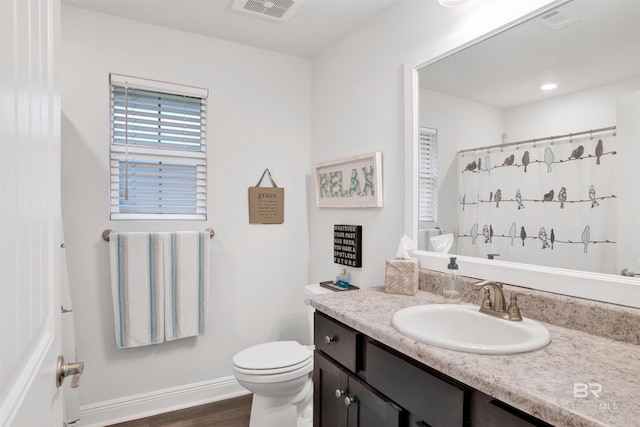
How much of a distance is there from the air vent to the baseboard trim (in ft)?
8.44

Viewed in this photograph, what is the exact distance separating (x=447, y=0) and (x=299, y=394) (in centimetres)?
201

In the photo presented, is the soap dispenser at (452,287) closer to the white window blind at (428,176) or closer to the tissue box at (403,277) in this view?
the tissue box at (403,277)

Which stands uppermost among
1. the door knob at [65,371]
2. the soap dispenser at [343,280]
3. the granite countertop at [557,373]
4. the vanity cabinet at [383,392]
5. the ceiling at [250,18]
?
the ceiling at [250,18]

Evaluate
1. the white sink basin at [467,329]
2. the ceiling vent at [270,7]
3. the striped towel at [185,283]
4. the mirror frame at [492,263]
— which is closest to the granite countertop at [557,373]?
the white sink basin at [467,329]

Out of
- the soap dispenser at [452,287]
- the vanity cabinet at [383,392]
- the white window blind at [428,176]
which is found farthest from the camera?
the white window blind at [428,176]

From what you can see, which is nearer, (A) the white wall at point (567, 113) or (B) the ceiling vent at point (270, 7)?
(A) the white wall at point (567, 113)

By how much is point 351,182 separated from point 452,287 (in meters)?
0.96

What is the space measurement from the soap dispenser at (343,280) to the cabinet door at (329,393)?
700 mm

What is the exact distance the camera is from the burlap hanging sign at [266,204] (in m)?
2.51

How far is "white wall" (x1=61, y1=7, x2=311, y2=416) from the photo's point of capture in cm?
204

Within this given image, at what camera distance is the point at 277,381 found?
178 centimetres

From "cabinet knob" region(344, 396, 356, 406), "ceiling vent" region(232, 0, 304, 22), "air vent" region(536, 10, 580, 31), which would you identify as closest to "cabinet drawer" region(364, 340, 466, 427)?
"cabinet knob" region(344, 396, 356, 406)

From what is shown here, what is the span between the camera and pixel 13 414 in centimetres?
44

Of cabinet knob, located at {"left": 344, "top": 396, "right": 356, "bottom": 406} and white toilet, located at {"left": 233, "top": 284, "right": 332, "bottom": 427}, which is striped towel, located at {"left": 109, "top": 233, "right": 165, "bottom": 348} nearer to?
white toilet, located at {"left": 233, "top": 284, "right": 332, "bottom": 427}
